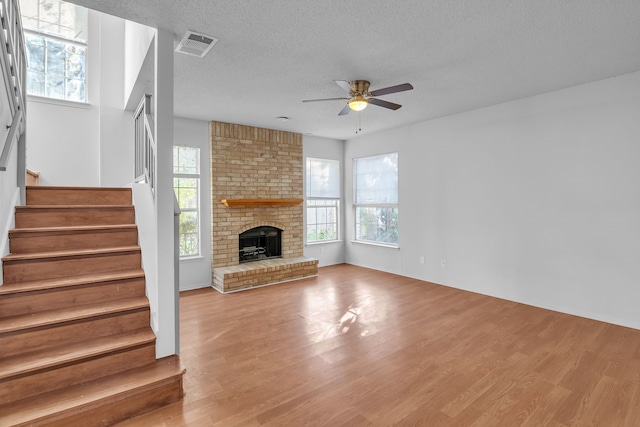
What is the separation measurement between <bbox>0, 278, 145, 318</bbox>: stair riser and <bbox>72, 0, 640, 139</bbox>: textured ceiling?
6.73 ft

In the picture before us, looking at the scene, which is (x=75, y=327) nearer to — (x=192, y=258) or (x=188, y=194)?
(x=192, y=258)

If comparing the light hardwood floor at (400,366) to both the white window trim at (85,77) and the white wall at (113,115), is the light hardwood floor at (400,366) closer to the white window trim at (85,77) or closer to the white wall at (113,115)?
the white wall at (113,115)

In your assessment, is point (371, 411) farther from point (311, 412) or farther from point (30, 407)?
point (30, 407)

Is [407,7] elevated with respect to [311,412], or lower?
elevated

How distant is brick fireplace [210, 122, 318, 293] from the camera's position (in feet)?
17.2

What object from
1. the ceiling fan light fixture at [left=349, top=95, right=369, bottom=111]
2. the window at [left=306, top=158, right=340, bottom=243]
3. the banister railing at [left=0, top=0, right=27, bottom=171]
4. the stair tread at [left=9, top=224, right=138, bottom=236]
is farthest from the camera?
the window at [left=306, top=158, right=340, bottom=243]

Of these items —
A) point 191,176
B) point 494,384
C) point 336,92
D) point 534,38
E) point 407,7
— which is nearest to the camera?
point 407,7

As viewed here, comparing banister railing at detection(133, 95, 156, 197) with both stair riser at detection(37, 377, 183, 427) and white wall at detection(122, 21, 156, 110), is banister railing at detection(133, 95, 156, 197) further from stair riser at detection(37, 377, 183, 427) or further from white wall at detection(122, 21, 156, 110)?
stair riser at detection(37, 377, 183, 427)

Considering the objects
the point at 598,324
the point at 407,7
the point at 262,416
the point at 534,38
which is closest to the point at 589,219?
the point at 598,324

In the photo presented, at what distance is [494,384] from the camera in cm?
241

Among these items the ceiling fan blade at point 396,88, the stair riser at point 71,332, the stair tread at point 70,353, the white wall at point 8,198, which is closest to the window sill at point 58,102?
the white wall at point 8,198

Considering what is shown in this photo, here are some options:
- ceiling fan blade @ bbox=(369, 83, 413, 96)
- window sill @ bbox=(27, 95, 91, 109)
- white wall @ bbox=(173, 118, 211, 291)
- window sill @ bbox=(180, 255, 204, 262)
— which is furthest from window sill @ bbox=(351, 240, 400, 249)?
window sill @ bbox=(27, 95, 91, 109)

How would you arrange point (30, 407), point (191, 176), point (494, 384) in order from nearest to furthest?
point (30, 407)
point (494, 384)
point (191, 176)

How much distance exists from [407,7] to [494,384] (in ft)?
9.35
